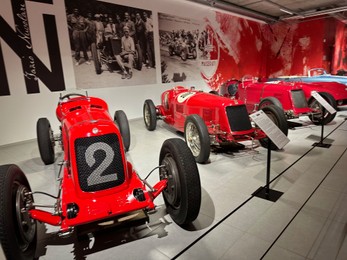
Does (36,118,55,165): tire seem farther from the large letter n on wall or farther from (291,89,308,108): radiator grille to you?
(291,89,308,108): radiator grille

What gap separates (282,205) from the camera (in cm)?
270

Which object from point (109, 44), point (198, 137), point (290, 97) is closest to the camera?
point (198, 137)

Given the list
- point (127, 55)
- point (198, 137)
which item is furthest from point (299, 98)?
point (127, 55)

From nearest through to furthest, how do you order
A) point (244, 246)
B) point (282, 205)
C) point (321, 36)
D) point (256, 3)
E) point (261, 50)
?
point (244, 246) < point (282, 205) < point (256, 3) < point (321, 36) < point (261, 50)

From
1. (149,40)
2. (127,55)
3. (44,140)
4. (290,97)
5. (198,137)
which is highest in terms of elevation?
(149,40)

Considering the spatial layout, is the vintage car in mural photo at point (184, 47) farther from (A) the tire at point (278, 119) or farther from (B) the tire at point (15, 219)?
(B) the tire at point (15, 219)

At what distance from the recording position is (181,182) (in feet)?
6.95

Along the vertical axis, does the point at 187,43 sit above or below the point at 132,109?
above

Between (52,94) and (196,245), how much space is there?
5.52m

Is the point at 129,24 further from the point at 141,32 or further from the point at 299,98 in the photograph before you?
the point at 299,98

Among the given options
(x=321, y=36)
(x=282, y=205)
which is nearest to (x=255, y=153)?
(x=282, y=205)

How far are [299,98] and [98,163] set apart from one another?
17.9 feet

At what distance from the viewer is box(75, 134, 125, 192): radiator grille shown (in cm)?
215

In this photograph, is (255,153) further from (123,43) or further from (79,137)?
(123,43)
